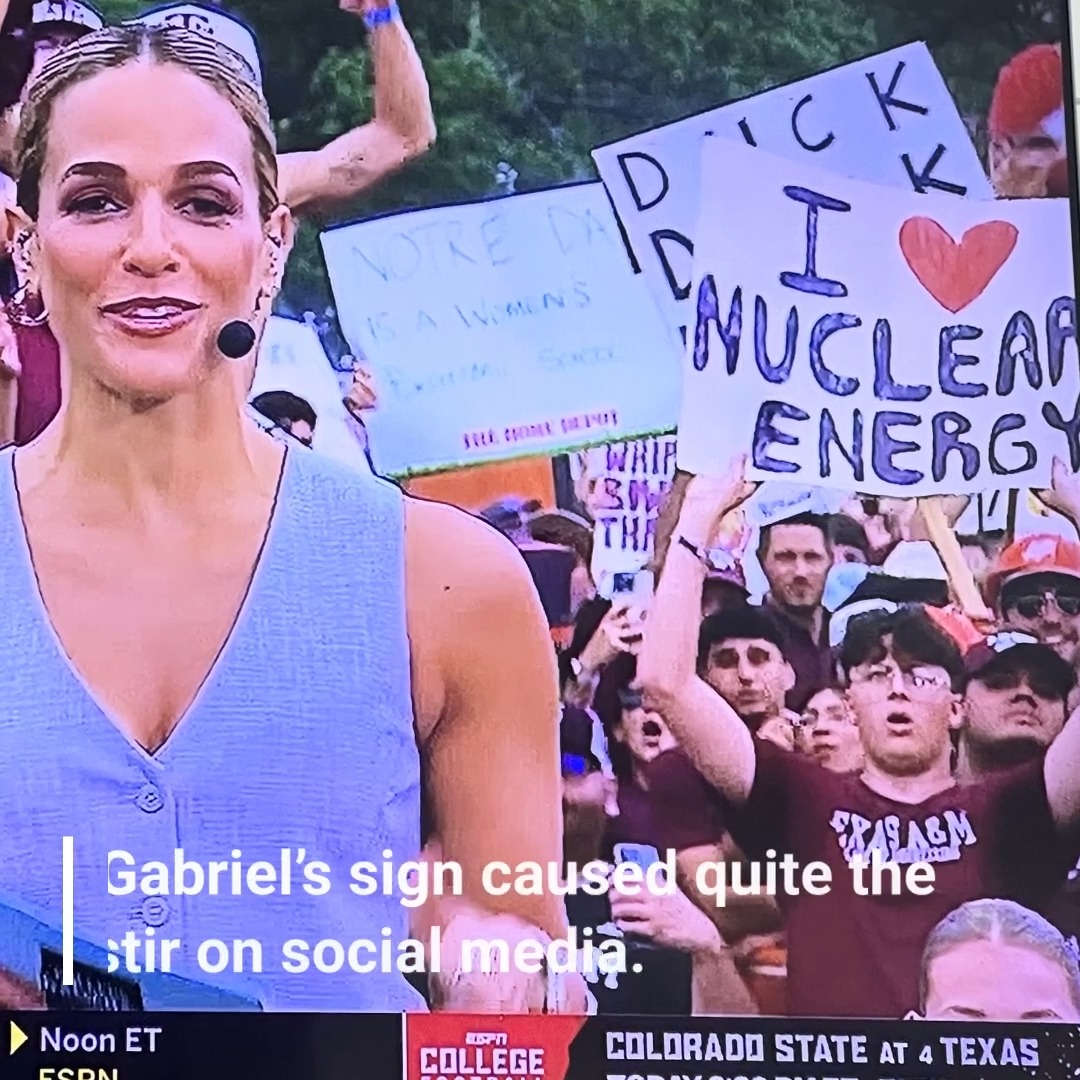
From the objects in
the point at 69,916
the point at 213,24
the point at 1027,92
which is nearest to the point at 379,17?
the point at 213,24

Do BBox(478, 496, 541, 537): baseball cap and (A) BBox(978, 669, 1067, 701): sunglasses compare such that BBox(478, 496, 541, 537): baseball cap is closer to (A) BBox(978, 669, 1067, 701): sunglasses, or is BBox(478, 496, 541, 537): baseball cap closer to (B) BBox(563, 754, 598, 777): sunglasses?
(B) BBox(563, 754, 598, 777): sunglasses

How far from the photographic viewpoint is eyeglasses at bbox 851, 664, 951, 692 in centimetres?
166

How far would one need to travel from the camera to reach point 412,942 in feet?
5.36

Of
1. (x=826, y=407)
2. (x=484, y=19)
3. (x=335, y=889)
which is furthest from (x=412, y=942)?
(x=484, y=19)

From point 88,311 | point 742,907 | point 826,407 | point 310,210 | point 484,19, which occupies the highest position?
point 484,19

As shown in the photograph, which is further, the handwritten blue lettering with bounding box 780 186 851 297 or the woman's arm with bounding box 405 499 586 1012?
the handwritten blue lettering with bounding box 780 186 851 297

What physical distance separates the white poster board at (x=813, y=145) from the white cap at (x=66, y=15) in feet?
2.05

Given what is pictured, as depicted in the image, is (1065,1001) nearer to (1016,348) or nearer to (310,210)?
(1016,348)

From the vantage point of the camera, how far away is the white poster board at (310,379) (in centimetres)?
171

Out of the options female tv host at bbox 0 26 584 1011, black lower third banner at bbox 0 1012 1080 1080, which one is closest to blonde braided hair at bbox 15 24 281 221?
female tv host at bbox 0 26 584 1011

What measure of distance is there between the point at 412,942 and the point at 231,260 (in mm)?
803

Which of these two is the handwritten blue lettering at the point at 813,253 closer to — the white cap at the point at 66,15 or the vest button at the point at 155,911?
the white cap at the point at 66,15

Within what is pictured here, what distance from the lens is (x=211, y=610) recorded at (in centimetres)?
168

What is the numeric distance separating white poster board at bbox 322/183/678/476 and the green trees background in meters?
0.04
